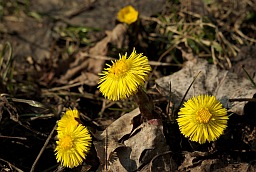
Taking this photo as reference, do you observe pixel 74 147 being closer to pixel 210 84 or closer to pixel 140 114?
pixel 140 114

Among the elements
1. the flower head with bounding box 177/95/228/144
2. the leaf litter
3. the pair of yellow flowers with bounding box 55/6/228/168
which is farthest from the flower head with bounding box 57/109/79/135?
the flower head with bounding box 177/95/228/144

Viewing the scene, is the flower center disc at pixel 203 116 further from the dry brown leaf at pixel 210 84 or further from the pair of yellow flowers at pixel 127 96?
the dry brown leaf at pixel 210 84

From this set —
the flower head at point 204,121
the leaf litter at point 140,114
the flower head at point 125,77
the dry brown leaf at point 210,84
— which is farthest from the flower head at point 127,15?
the flower head at point 204,121

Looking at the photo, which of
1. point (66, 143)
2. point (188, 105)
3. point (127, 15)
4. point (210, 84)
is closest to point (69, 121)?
point (66, 143)

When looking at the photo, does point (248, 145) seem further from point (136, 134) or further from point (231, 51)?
point (231, 51)

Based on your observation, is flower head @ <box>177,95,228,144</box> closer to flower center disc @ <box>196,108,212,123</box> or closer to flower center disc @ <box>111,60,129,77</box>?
flower center disc @ <box>196,108,212,123</box>

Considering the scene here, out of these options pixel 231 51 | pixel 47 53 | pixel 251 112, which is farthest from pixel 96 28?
pixel 251 112
